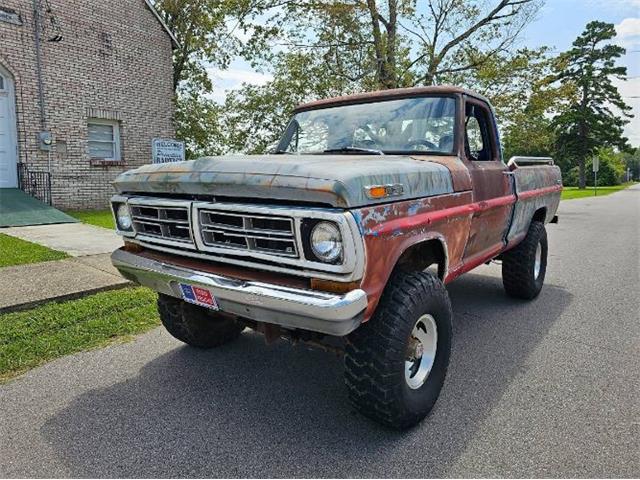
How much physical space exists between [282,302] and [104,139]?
40.5ft

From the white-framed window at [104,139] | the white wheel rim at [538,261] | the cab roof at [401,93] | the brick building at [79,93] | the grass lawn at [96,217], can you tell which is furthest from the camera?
the white-framed window at [104,139]

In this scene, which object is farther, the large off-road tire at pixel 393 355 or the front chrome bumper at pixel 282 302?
the large off-road tire at pixel 393 355

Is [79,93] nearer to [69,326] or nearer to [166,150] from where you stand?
[166,150]

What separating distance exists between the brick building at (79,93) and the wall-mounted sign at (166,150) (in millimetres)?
4017

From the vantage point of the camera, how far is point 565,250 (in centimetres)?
873

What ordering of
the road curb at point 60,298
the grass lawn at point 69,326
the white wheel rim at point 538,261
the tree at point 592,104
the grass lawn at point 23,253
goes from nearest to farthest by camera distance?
the grass lawn at point 69,326
the road curb at point 60,298
the white wheel rim at point 538,261
the grass lawn at point 23,253
the tree at point 592,104

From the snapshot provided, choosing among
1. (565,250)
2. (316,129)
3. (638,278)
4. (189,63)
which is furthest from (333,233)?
(189,63)

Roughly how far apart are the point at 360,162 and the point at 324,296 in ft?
2.75

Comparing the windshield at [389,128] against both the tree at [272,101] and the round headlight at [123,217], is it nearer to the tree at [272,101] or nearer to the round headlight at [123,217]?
the round headlight at [123,217]

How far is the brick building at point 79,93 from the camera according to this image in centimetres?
1098

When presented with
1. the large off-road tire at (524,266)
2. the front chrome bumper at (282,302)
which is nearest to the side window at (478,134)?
the large off-road tire at (524,266)

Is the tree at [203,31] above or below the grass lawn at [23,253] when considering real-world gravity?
above

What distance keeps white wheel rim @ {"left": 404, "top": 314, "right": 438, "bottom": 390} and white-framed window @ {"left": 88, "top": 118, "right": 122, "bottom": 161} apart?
1197 centimetres

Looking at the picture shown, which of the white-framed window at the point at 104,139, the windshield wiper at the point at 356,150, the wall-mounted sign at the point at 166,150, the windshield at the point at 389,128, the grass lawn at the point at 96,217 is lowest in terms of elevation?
the grass lawn at the point at 96,217
